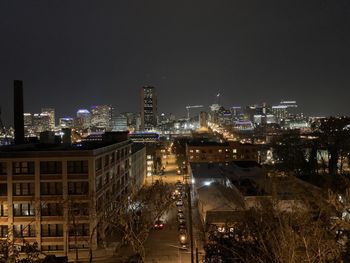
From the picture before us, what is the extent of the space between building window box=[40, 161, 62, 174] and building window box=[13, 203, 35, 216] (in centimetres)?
228

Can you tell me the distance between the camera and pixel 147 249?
23.4m

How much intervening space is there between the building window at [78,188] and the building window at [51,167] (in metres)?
1.19

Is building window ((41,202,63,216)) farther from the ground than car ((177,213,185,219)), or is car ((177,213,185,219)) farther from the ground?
building window ((41,202,63,216))

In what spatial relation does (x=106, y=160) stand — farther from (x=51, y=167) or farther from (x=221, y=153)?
(x=221, y=153)

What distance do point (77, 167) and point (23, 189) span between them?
3.58 meters

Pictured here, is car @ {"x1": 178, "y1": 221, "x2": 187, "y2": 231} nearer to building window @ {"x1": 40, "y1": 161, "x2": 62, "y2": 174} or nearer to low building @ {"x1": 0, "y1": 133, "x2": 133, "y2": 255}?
low building @ {"x1": 0, "y1": 133, "x2": 133, "y2": 255}

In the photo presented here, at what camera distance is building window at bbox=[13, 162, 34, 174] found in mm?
22953

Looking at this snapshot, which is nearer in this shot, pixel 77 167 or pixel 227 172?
pixel 77 167

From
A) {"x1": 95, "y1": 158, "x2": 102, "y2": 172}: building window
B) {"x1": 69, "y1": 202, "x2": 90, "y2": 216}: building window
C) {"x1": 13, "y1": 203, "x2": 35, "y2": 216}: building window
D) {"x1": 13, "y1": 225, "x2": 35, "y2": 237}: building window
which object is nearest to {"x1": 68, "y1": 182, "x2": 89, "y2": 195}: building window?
{"x1": 69, "y1": 202, "x2": 90, "y2": 216}: building window

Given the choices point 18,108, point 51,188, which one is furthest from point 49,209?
point 18,108

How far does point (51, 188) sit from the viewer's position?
23094 mm

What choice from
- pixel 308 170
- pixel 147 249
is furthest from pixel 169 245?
pixel 308 170

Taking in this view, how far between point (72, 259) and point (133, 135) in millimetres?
95187

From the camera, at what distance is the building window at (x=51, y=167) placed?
911 inches
